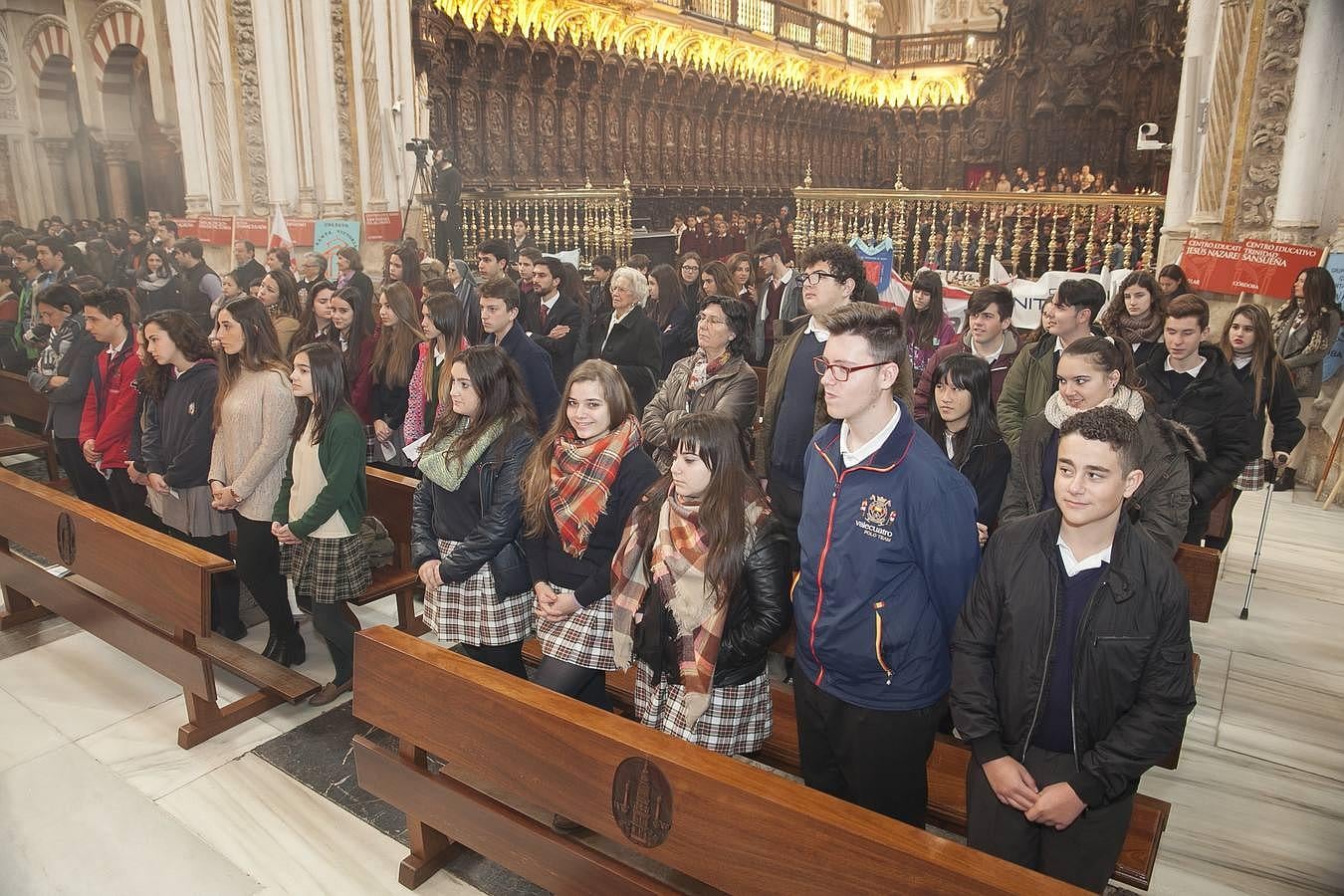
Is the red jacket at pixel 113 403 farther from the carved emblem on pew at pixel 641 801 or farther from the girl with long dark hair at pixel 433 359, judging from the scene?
the carved emblem on pew at pixel 641 801

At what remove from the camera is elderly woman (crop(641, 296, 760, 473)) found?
3.85 meters

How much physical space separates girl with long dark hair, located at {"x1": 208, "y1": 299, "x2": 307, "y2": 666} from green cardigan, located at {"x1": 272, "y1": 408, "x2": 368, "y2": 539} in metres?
0.27

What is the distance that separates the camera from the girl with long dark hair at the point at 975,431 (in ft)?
10.7

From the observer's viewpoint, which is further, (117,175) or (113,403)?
(117,175)

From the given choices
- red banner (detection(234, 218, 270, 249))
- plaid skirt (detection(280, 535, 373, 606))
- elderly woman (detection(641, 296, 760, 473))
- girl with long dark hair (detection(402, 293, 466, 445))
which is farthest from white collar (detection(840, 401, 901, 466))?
red banner (detection(234, 218, 270, 249))

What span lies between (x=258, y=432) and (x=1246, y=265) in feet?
23.8

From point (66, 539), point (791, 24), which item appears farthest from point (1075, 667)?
point (791, 24)

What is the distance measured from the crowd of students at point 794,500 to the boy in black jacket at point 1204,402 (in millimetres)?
13

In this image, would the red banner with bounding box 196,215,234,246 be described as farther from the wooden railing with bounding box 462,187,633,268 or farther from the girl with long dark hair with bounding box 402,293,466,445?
the girl with long dark hair with bounding box 402,293,466,445

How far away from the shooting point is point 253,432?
12.9 ft

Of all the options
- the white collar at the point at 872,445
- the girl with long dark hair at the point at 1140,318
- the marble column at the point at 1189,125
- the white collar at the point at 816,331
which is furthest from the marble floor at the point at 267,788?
the marble column at the point at 1189,125

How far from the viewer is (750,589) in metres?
2.55

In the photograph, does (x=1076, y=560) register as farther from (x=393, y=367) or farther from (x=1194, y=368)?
(x=393, y=367)

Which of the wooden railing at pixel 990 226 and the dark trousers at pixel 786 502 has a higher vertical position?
the wooden railing at pixel 990 226
